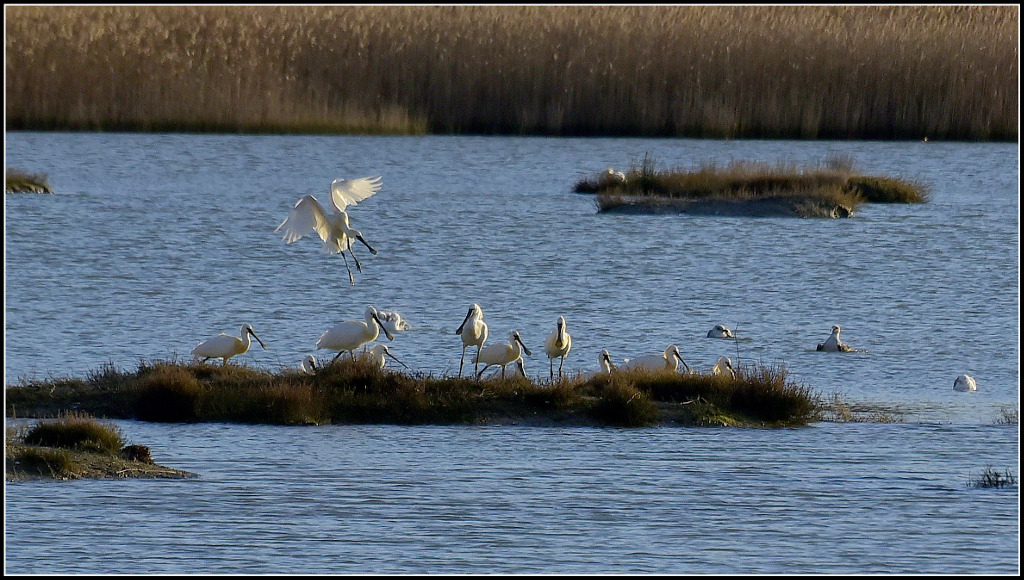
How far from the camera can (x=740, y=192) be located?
29.7 metres

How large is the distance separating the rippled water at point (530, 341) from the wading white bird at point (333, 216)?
55.3 inches

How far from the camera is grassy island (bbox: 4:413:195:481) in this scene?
10633mm

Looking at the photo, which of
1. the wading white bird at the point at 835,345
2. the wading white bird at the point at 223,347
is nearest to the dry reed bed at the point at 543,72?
the wading white bird at the point at 835,345

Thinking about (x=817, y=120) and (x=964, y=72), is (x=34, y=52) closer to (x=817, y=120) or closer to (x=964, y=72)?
(x=817, y=120)

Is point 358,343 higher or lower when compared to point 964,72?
lower

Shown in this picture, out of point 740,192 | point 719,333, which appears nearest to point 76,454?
point 719,333

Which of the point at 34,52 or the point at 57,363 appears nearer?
the point at 57,363

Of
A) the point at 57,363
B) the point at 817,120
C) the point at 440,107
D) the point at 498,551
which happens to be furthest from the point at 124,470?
the point at 440,107

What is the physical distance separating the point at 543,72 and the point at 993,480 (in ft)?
84.2

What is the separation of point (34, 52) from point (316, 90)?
20.1 ft

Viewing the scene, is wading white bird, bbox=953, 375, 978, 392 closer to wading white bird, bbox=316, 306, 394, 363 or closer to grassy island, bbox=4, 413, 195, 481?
wading white bird, bbox=316, 306, 394, 363

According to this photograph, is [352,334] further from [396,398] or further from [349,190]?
[349,190]

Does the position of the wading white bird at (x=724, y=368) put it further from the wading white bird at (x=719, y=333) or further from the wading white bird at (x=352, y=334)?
the wading white bird at (x=719, y=333)

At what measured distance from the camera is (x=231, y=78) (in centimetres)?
3866
